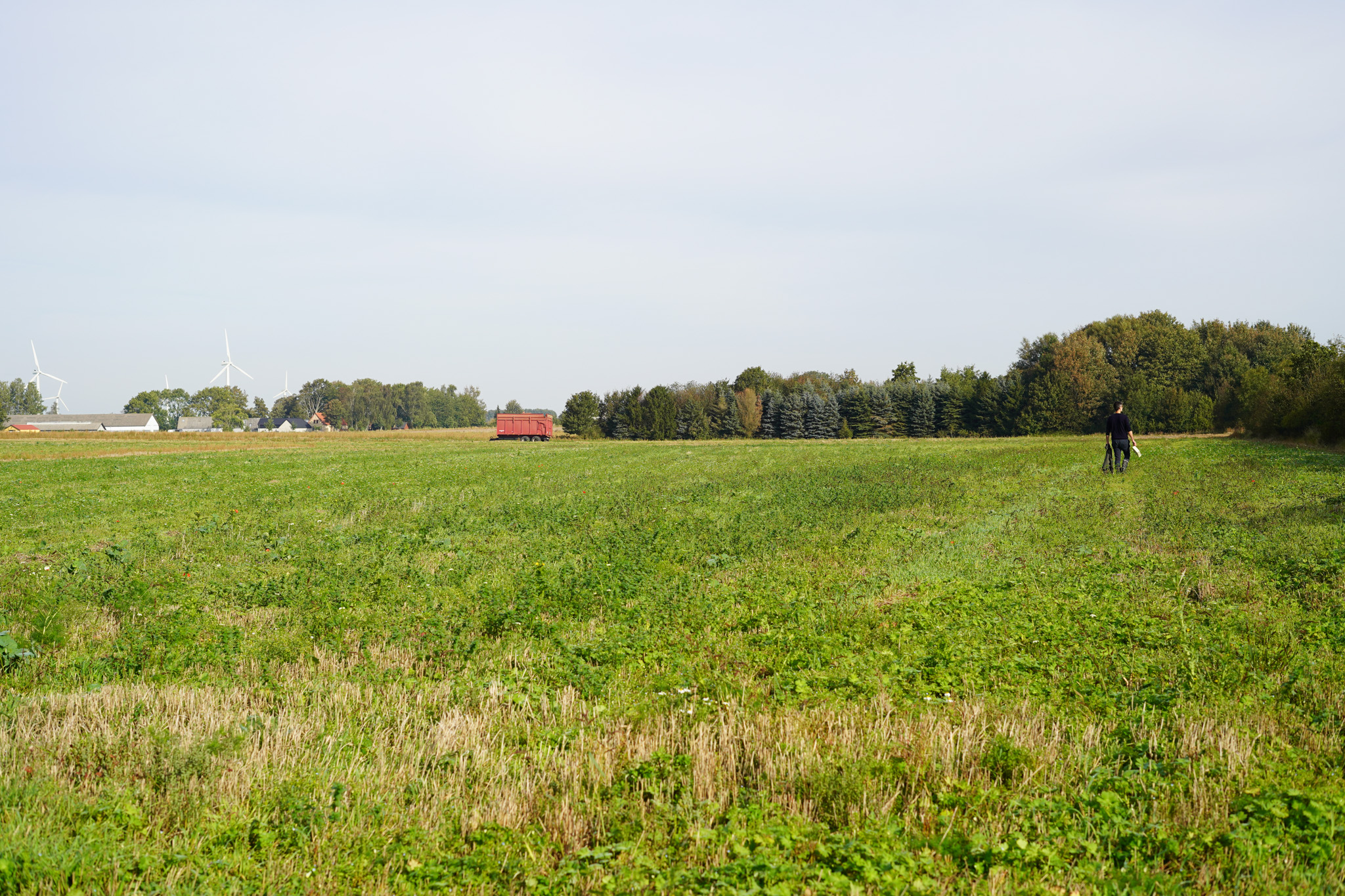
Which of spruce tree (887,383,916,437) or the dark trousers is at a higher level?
spruce tree (887,383,916,437)

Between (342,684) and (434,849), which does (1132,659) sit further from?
(342,684)

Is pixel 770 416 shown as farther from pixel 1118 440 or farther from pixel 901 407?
pixel 1118 440

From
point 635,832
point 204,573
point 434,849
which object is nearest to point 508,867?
point 434,849

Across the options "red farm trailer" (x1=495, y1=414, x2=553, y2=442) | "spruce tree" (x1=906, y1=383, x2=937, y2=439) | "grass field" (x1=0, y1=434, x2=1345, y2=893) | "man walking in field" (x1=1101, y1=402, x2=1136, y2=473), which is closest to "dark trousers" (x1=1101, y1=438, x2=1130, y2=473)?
"man walking in field" (x1=1101, y1=402, x2=1136, y2=473)

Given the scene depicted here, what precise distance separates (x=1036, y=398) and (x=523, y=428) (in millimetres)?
68609

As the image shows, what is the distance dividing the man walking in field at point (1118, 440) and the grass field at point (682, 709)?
10322 mm

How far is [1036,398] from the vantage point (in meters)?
97.1

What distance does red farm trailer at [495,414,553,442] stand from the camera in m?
109

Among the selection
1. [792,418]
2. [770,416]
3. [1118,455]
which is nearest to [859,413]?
[792,418]

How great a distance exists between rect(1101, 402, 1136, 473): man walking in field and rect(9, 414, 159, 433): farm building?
21231cm

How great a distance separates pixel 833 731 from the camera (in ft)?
22.5

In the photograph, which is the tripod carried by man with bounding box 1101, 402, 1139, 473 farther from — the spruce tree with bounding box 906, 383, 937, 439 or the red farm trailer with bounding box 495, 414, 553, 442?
the red farm trailer with bounding box 495, 414, 553, 442

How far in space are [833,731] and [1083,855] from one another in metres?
2.21

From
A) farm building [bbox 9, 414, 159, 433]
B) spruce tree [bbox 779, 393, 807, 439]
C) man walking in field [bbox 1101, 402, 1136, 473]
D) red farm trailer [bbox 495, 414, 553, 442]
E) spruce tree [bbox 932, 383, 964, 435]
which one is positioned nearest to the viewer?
man walking in field [bbox 1101, 402, 1136, 473]
